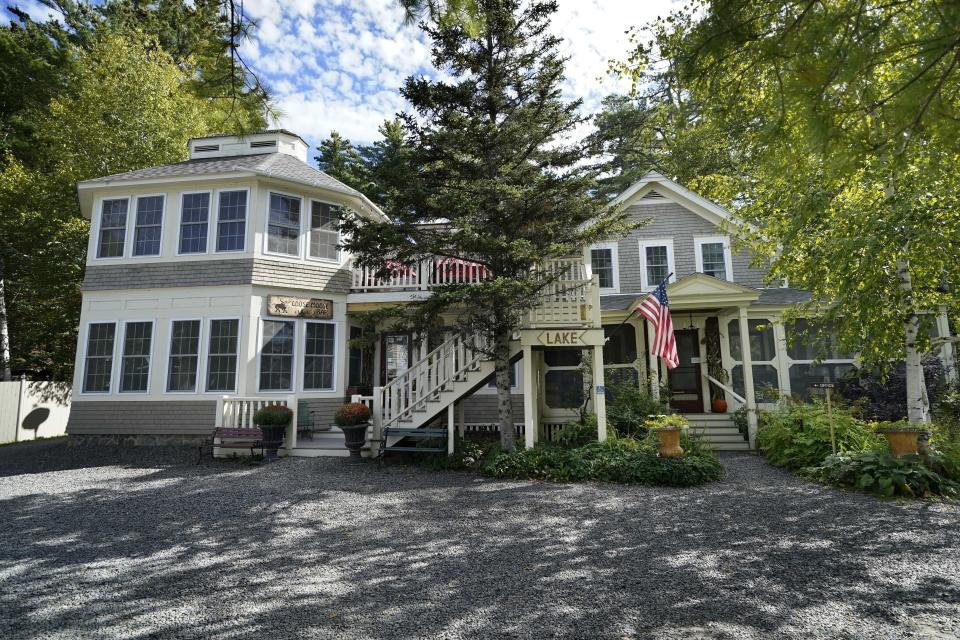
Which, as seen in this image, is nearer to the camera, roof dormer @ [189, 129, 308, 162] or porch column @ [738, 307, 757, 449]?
porch column @ [738, 307, 757, 449]

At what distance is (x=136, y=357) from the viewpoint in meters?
11.8

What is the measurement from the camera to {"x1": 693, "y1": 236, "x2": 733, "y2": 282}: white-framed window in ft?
45.4

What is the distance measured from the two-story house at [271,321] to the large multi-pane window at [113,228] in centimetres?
3

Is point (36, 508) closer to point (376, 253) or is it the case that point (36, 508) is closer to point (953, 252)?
point (376, 253)

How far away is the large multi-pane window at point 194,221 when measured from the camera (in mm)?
12094

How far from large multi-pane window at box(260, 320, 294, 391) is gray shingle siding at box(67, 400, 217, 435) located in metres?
1.31

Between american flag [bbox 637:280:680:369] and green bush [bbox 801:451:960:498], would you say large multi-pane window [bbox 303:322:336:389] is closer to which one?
american flag [bbox 637:280:680:369]

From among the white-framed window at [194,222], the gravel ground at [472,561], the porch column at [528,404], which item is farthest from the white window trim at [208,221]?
the porch column at [528,404]

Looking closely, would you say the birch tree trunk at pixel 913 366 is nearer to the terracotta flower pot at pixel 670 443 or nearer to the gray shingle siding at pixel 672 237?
the terracotta flower pot at pixel 670 443

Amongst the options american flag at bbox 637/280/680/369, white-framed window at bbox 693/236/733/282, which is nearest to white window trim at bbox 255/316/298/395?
american flag at bbox 637/280/680/369

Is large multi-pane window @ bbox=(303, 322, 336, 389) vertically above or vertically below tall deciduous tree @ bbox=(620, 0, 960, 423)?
below

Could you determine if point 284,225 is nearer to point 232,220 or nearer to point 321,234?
point 321,234

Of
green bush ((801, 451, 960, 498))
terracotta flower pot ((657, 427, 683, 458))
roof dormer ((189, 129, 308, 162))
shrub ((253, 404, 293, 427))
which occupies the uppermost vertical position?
roof dormer ((189, 129, 308, 162))

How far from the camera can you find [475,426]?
506 inches
